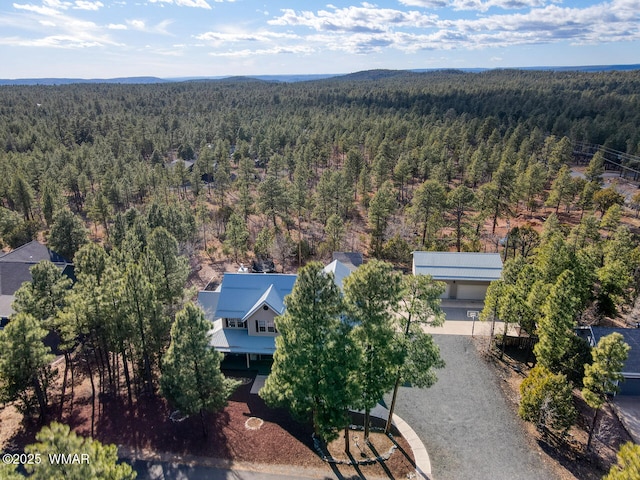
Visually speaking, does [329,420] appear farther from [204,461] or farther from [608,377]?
[608,377]

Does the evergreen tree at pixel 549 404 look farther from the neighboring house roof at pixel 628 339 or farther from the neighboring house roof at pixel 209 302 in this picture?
the neighboring house roof at pixel 209 302

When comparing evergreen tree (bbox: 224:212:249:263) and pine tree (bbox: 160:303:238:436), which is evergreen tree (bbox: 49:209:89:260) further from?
pine tree (bbox: 160:303:238:436)

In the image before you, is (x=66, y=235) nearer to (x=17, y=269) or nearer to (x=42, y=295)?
(x=17, y=269)

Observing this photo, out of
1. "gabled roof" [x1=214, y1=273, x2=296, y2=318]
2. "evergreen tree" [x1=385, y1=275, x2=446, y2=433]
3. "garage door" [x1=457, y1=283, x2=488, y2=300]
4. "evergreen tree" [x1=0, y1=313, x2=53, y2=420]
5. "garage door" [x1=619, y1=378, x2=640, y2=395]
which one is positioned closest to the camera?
"evergreen tree" [x1=385, y1=275, x2=446, y2=433]

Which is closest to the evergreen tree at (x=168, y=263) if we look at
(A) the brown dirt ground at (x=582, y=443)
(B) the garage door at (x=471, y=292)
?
(A) the brown dirt ground at (x=582, y=443)

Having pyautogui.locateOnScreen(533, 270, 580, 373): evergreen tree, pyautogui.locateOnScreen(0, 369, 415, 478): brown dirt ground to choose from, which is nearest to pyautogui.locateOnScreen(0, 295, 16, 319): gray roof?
pyautogui.locateOnScreen(0, 369, 415, 478): brown dirt ground

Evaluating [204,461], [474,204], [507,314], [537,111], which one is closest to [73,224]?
[204,461]

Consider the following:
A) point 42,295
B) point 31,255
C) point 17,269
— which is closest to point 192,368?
point 42,295
